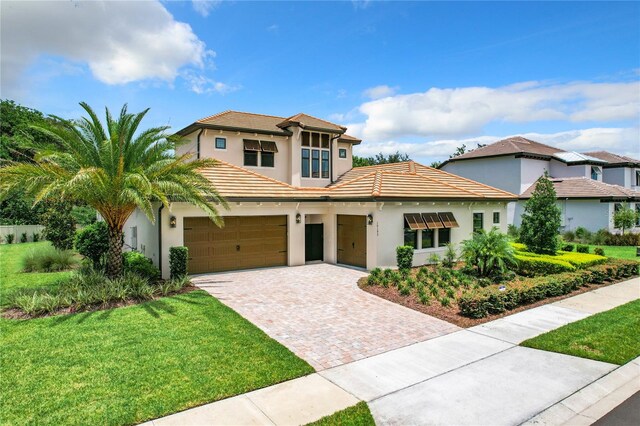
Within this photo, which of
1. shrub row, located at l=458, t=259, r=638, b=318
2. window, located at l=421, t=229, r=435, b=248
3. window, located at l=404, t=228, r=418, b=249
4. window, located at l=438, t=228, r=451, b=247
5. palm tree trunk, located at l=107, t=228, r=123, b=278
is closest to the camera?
shrub row, located at l=458, t=259, r=638, b=318

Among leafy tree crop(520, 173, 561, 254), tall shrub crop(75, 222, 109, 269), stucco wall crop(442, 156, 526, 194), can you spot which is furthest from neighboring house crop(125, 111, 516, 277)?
stucco wall crop(442, 156, 526, 194)

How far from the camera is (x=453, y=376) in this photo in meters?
6.57

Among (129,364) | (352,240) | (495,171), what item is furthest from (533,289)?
(495,171)

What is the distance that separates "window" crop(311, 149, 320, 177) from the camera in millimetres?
22828

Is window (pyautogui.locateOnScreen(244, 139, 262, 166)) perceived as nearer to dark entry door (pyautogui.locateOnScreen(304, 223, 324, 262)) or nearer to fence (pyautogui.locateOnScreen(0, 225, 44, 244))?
dark entry door (pyautogui.locateOnScreen(304, 223, 324, 262))

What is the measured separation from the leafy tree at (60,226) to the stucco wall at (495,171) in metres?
34.1

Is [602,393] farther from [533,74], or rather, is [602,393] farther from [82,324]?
[533,74]

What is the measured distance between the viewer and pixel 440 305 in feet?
36.4

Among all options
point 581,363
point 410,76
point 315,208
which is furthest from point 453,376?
point 410,76

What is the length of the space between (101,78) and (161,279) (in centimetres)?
798

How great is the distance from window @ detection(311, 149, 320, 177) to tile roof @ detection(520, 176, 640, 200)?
20407 mm

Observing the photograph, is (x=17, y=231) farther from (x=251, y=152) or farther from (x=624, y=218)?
(x=624, y=218)

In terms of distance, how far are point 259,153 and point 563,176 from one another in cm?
3125

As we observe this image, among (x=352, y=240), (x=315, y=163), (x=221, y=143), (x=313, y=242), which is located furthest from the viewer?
(x=315, y=163)
